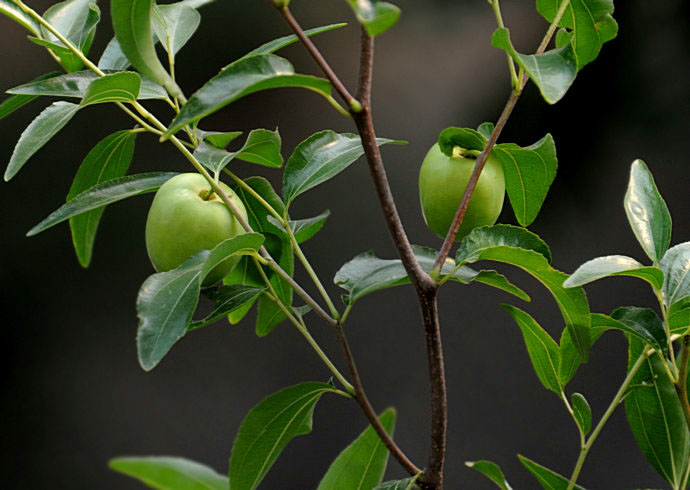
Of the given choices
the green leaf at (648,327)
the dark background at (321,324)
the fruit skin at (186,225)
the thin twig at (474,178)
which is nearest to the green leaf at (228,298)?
the fruit skin at (186,225)

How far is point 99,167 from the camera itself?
556 mm

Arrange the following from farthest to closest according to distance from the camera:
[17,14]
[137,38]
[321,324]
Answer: [321,324], [17,14], [137,38]

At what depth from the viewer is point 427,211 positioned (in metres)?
0.54

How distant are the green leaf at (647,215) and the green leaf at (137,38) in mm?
289

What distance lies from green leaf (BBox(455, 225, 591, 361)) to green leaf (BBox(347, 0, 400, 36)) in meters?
→ 0.16

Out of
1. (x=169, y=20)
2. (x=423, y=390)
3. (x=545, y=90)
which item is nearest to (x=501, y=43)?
(x=545, y=90)

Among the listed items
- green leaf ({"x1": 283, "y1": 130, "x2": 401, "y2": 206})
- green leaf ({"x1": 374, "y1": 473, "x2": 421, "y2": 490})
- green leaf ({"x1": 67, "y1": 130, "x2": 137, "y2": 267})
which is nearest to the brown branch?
green leaf ({"x1": 374, "y1": 473, "x2": 421, "y2": 490})

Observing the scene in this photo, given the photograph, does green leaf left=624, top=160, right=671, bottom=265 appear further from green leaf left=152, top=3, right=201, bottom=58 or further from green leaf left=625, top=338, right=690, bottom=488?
green leaf left=152, top=3, right=201, bottom=58

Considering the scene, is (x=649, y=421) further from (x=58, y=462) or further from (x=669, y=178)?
(x=58, y=462)

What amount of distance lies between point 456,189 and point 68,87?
0.27 meters

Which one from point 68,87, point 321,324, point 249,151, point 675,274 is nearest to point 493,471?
point 675,274

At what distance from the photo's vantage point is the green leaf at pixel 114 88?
402 mm

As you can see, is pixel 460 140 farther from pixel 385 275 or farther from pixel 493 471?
pixel 493 471

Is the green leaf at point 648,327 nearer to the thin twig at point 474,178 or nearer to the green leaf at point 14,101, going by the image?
the thin twig at point 474,178
